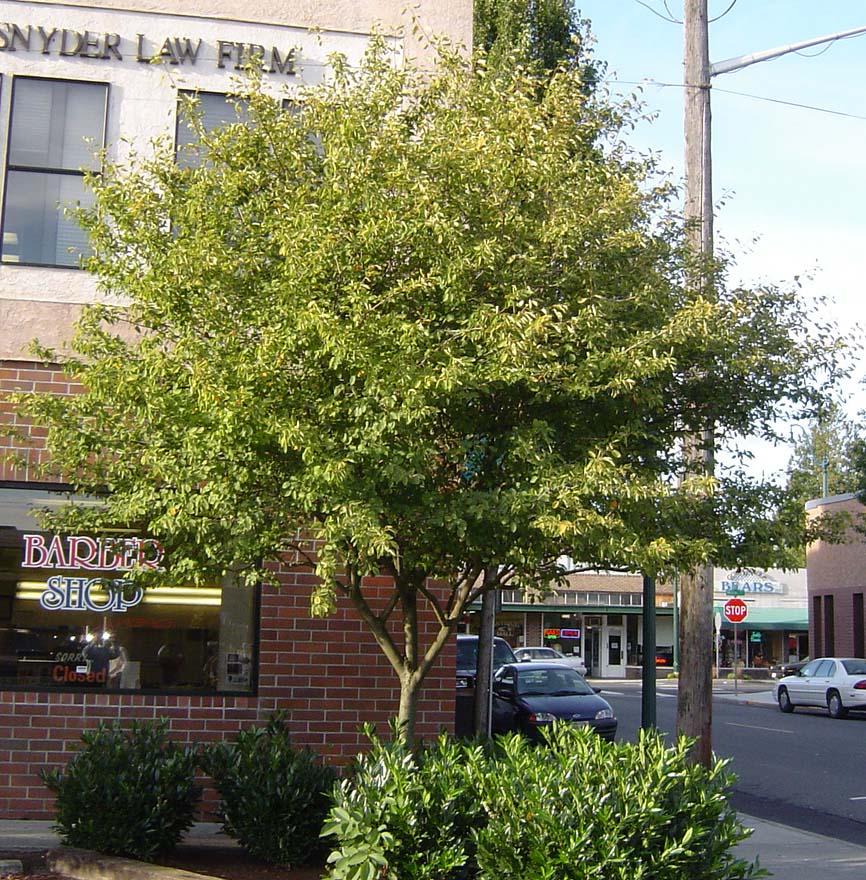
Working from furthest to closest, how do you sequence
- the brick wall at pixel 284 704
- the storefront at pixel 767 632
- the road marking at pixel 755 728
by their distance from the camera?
the storefront at pixel 767 632
the road marking at pixel 755 728
the brick wall at pixel 284 704

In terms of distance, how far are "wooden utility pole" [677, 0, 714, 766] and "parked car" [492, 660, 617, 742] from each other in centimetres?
839

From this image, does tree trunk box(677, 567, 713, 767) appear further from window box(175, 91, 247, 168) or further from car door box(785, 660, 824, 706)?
car door box(785, 660, 824, 706)

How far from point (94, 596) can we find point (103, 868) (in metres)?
3.47

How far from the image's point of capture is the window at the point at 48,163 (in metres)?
11.4

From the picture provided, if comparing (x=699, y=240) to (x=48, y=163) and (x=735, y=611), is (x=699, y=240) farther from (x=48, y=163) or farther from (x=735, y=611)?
(x=735, y=611)

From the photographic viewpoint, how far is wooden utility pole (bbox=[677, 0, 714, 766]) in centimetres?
916

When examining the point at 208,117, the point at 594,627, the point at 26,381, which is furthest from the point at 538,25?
the point at 594,627

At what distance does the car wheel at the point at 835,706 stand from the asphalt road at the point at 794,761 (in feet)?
0.85

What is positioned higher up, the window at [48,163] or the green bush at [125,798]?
the window at [48,163]

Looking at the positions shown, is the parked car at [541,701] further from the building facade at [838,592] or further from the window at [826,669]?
the building facade at [838,592]

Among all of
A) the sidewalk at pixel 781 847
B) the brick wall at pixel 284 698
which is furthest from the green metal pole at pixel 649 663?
the brick wall at pixel 284 698

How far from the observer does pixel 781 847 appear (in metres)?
11.3

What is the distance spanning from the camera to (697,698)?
32.2 feet

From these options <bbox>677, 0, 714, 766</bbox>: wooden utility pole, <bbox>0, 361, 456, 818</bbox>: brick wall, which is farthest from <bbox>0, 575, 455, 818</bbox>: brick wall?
<bbox>677, 0, 714, 766</bbox>: wooden utility pole
